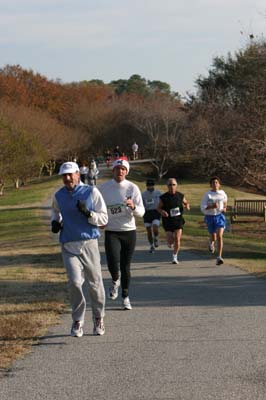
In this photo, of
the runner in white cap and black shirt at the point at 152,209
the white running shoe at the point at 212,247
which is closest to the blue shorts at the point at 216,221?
the white running shoe at the point at 212,247

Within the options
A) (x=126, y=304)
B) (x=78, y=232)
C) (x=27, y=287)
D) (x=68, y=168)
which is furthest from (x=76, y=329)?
(x=27, y=287)

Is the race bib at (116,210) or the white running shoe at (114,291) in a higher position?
the race bib at (116,210)

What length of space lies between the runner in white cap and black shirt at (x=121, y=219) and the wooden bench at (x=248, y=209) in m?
21.0

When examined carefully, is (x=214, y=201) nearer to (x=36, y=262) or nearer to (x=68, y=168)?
(x=36, y=262)

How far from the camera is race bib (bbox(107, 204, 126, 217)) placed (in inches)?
387

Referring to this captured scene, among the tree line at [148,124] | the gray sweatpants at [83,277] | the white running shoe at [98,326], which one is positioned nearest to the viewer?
the gray sweatpants at [83,277]

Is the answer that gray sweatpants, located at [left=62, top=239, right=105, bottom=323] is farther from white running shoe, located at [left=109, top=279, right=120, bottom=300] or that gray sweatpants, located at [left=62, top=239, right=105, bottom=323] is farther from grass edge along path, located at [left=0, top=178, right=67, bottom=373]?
white running shoe, located at [left=109, top=279, right=120, bottom=300]

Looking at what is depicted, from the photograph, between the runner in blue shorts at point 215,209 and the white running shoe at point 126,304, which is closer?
the white running shoe at point 126,304

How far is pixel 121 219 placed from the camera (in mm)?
9852

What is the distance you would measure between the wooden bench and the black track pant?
21.0 m

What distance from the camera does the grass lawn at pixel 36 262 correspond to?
8.43 meters

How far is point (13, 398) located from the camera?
5.85m

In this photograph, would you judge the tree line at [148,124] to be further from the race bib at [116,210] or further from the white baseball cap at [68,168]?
the white baseball cap at [68,168]

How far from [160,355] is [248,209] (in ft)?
89.5
